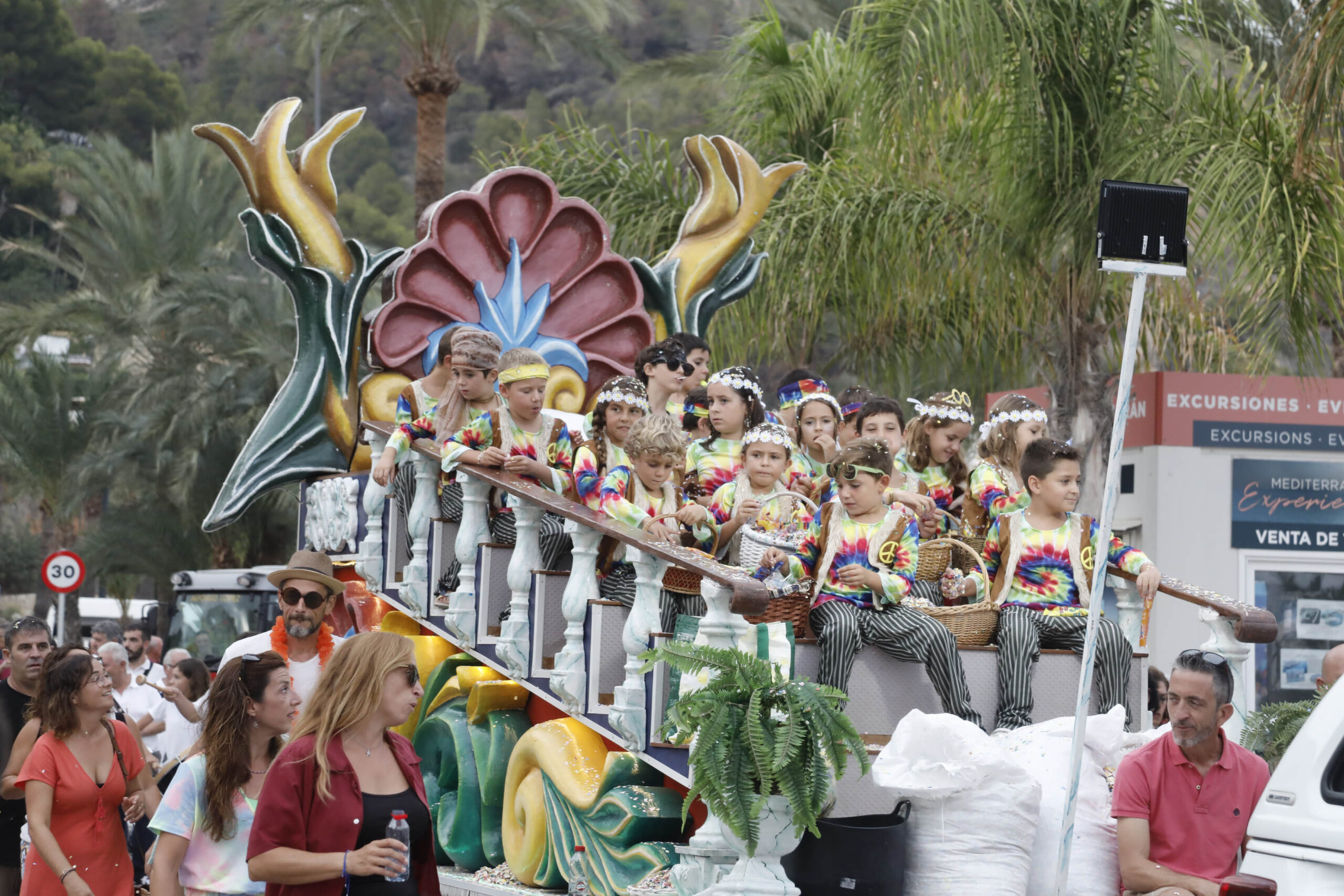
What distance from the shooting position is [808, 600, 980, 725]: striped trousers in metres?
6.88

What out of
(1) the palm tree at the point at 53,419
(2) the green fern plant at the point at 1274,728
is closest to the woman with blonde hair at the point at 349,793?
(2) the green fern plant at the point at 1274,728

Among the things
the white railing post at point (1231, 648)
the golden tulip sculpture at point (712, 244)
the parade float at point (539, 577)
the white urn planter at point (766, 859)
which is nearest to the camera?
the white urn planter at point (766, 859)

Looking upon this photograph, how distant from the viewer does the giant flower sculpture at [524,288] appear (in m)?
11.3

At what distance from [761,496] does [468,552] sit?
6.14 ft

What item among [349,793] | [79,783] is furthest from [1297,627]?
[349,793]

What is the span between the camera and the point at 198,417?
25688mm

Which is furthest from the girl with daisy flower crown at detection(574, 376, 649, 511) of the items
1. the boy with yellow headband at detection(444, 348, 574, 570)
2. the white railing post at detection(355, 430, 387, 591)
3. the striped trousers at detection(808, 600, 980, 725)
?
the white railing post at detection(355, 430, 387, 591)

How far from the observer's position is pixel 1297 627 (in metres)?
14.5

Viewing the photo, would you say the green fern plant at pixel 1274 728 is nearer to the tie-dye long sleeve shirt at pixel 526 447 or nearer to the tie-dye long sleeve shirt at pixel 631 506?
the tie-dye long sleeve shirt at pixel 631 506

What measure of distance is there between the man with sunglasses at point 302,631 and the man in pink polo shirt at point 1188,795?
3466mm

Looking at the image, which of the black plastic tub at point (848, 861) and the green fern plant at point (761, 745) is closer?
the green fern plant at point (761, 745)

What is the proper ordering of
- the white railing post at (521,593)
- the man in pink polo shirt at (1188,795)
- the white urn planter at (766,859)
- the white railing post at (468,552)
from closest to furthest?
the man in pink polo shirt at (1188,795), the white urn planter at (766,859), the white railing post at (521,593), the white railing post at (468,552)

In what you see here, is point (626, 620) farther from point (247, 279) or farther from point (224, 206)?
point (224, 206)

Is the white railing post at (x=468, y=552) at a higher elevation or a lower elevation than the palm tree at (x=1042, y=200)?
lower
